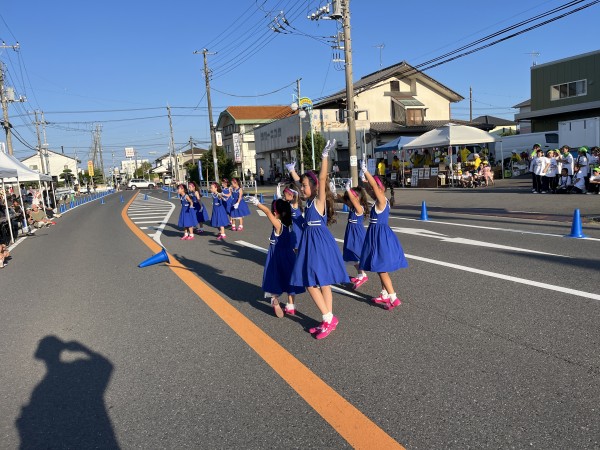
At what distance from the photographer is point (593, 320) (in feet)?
15.6

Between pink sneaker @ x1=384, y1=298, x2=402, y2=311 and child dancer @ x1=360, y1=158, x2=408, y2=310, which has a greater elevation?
child dancer @ x1=360, y1=158, x2=408, y2=310

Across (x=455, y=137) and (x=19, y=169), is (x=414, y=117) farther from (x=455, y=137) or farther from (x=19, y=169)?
(x=19, y=169)

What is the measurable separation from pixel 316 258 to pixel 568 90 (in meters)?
35.5

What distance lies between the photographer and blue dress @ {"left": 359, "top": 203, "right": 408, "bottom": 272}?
211 inches

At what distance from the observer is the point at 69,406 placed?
11.9ft

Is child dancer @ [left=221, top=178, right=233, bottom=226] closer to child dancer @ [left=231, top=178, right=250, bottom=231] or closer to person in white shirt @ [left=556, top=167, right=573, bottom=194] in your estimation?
child dancer @ [left=231, top=178, right=250, bottom=231]

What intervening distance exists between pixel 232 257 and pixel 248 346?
5.14 metres

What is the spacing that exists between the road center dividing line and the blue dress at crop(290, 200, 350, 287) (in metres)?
0.72

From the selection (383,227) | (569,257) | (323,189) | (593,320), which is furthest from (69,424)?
(569,257)

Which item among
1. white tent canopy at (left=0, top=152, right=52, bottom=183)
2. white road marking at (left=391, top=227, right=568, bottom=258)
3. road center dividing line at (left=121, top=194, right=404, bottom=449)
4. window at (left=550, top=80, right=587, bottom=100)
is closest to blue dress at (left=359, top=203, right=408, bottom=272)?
road center dividing line at (left=121, top=194, right=404, bottom=449)

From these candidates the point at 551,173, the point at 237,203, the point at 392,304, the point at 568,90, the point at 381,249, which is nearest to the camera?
the point at 381,249

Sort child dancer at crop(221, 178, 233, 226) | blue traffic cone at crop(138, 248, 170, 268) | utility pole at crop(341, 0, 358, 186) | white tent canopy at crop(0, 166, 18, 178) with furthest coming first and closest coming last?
utility pole at crop(341, 0, 358, 186), white tent canopy at crop(0, 166, 18, 178), child dancer at crop(221, 178, 233, 226), blue traffic cone at crop(138, 248, 170, 268)

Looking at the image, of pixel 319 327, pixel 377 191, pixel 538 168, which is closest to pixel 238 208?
pixel 377 191

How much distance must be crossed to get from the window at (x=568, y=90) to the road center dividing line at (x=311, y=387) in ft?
114
